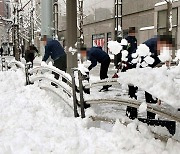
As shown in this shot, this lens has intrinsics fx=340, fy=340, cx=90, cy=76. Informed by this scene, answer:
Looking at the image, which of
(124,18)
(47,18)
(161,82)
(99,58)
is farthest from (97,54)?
(124,18)

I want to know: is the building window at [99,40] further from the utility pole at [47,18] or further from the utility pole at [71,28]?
the utility pole at [71,28]

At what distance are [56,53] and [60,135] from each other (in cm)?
521

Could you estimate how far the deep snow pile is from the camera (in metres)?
3.88

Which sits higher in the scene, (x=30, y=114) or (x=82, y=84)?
(x=82, y=84)

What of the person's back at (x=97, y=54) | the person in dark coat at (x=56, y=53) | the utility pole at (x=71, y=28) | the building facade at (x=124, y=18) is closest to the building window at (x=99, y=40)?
the building facade at (x=124, y=18)

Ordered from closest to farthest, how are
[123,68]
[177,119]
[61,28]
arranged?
[177,119], [123,68], [61,28]

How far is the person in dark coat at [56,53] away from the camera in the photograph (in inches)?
371

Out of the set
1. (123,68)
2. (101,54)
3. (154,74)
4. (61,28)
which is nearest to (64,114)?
(123,68)

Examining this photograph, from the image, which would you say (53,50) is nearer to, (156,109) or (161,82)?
(156,109)

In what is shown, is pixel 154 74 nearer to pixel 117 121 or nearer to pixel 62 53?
pixel 117 121

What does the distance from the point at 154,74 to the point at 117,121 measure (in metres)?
0.97

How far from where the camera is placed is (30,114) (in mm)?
5977

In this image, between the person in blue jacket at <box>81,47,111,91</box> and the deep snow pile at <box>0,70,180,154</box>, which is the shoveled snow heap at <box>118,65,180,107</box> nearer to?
the deep snow pile at <box>0,70,180,154</box>

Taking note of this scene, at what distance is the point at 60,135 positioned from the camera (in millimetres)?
4617
